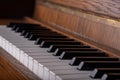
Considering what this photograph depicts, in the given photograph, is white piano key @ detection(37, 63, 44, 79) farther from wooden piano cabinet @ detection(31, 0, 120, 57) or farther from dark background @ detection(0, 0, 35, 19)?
dark background @ detection(0, 0, 35, 19)

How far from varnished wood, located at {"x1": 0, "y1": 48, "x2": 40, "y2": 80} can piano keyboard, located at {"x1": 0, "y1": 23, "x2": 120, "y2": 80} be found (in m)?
0.02

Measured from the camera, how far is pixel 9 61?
1699 mm

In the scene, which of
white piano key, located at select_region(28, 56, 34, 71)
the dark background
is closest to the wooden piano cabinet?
the dark background

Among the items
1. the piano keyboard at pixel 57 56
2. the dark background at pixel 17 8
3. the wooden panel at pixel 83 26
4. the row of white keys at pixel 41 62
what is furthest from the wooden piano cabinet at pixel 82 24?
the row of white keys at pixel 41 62

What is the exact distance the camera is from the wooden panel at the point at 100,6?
1.70 m

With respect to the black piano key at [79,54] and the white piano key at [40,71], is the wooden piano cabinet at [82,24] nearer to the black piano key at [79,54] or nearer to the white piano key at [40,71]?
the black piano key at [79,54]

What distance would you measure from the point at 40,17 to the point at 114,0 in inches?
44.9

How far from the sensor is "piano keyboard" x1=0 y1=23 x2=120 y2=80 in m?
1.26

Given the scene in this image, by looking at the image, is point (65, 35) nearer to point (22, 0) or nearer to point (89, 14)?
point (89, 14)

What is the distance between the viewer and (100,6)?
1.84 m

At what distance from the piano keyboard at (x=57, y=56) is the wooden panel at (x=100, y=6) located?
8.8 inches

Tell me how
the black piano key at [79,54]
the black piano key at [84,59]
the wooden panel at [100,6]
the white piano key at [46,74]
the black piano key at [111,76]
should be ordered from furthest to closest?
the wooden panel at [100,6] → the black piano key at [79,54] → the black piano key at [84,59] → the white piano key at [46,74] → the black piano key at [111,76]

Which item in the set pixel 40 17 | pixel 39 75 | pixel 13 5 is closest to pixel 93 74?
pixel 39 75

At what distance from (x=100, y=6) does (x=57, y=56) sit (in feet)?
1.56
